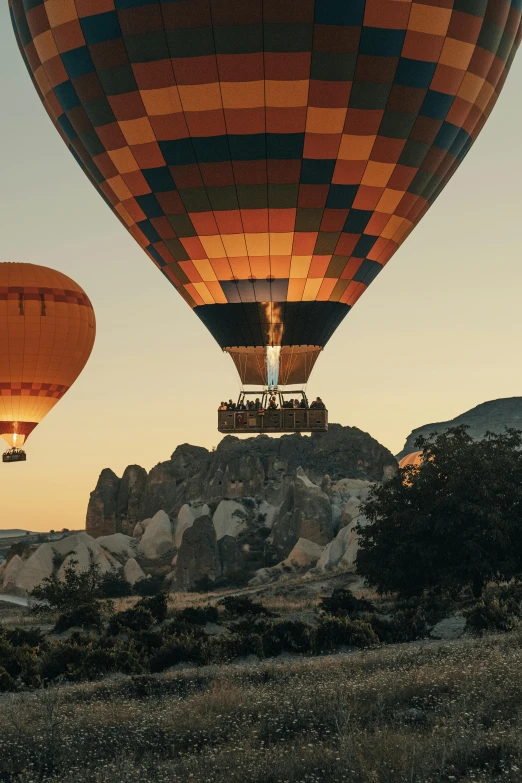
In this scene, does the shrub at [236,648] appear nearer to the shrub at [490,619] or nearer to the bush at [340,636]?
the bush at [340,636]

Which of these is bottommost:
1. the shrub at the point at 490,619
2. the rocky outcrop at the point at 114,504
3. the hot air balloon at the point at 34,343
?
the shrub at the point at 490,619

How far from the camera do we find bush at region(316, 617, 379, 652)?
26391 mm

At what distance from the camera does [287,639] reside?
26594 mm

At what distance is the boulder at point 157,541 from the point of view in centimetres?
10344

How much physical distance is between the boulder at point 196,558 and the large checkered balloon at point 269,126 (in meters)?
63.5

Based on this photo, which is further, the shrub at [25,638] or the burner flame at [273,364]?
the shrub at [25,638]

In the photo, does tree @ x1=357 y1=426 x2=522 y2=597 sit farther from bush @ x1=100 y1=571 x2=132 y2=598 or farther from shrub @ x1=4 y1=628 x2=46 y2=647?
bush @ x1=100 y1=571 x2=132 y2=598

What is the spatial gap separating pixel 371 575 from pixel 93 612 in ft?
31.7

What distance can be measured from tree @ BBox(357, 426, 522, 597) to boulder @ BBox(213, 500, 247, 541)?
63832 millimetres

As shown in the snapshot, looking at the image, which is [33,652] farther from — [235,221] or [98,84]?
[98,84]

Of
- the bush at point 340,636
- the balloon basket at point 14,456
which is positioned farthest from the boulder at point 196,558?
the bush at point 340,636

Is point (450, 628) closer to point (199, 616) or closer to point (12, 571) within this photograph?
point (199, 616)

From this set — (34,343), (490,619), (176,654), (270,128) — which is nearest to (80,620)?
(176,654)

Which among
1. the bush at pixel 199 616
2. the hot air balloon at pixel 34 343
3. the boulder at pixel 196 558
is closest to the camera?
the bush at pixel 199 616
